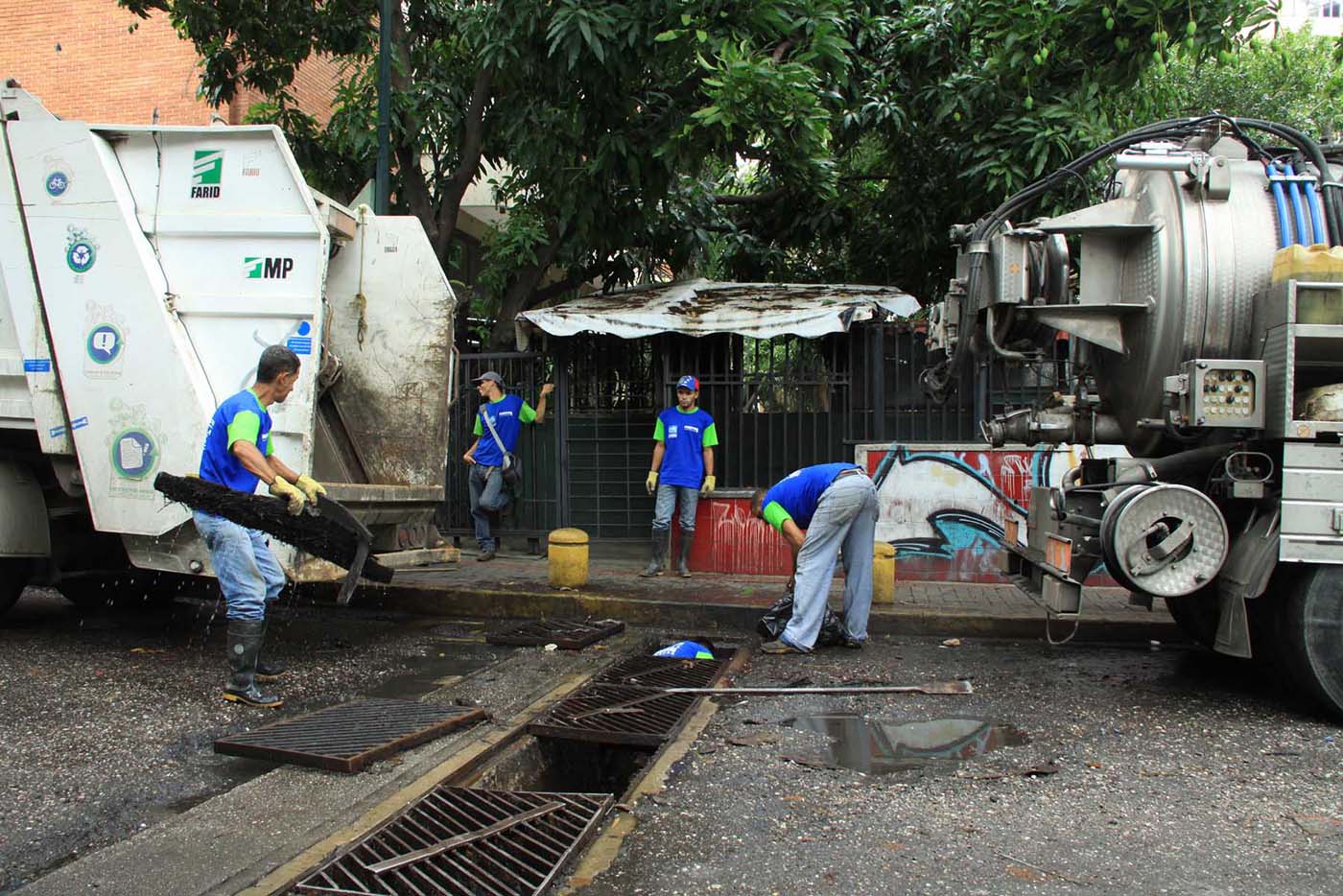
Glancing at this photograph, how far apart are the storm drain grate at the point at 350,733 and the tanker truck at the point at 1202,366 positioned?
2.93m

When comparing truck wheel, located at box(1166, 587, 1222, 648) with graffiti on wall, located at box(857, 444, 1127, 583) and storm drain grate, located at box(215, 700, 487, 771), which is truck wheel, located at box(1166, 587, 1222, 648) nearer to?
graffiti on wall, located at box(857, 444, 1127, 583)

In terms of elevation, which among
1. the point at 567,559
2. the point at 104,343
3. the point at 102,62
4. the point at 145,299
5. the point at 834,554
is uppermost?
the point at 102,62

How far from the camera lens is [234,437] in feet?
15.1

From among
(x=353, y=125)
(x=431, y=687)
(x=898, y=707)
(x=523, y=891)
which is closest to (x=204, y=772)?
(x=431, y=687)

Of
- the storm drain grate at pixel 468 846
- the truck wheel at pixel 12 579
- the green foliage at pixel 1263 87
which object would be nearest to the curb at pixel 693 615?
the truck wheel at pixel 12 579

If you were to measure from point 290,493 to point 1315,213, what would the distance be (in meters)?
4.94

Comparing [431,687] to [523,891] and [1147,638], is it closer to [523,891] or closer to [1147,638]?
[523,891]

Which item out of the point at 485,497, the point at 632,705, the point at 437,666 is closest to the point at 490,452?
the point at 485,497

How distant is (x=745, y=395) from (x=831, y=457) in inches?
36.4

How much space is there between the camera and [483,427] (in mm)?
8664

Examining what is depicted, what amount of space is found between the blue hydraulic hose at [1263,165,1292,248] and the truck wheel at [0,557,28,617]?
23.2ft

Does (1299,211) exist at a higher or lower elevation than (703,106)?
lower

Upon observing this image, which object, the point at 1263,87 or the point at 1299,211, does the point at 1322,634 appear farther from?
the point at 1263,87

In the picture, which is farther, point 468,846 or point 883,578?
point 883,578
